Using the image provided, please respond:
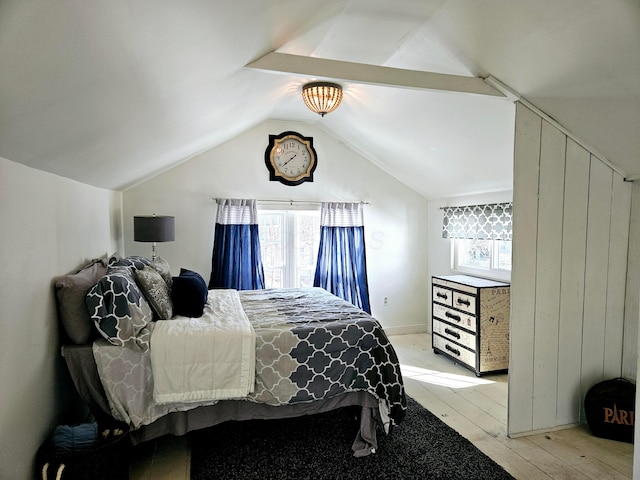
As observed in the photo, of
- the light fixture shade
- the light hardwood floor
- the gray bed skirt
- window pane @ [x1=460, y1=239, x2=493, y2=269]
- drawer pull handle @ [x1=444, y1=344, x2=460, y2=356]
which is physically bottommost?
the light hardwood floor

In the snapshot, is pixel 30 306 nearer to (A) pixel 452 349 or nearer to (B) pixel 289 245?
(B) pixel 289 245

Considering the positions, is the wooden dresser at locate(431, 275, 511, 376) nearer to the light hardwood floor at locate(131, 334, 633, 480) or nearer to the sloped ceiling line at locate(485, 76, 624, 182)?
the light hardwood floor at locate(131, 334, 633, 480)

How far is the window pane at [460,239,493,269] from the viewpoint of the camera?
4.38 m

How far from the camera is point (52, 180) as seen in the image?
2.12 metres

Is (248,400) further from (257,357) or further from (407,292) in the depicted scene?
(407,292)

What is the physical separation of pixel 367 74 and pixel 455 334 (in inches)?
110

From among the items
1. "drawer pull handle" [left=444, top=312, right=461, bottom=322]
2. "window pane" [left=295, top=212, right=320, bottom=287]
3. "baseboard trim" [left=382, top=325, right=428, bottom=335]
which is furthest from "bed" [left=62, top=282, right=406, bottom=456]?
"baseboard trim" [left=382, top=325, right=428, bottom=335]

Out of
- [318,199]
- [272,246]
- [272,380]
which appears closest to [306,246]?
[272,246]

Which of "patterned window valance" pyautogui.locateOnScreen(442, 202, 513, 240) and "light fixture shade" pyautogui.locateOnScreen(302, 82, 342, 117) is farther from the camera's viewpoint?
"patterned window valance" pyautogui.locateOnScreen(442, 202, 513, 240)

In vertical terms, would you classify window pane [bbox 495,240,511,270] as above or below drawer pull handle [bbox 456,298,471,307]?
above

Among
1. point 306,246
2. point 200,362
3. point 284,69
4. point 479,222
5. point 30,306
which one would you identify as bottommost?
point 200,362

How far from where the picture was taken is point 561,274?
274cm

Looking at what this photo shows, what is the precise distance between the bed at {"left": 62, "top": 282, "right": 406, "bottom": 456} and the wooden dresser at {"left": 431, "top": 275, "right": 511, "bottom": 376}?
59.4 inches

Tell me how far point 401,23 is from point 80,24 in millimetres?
1959
